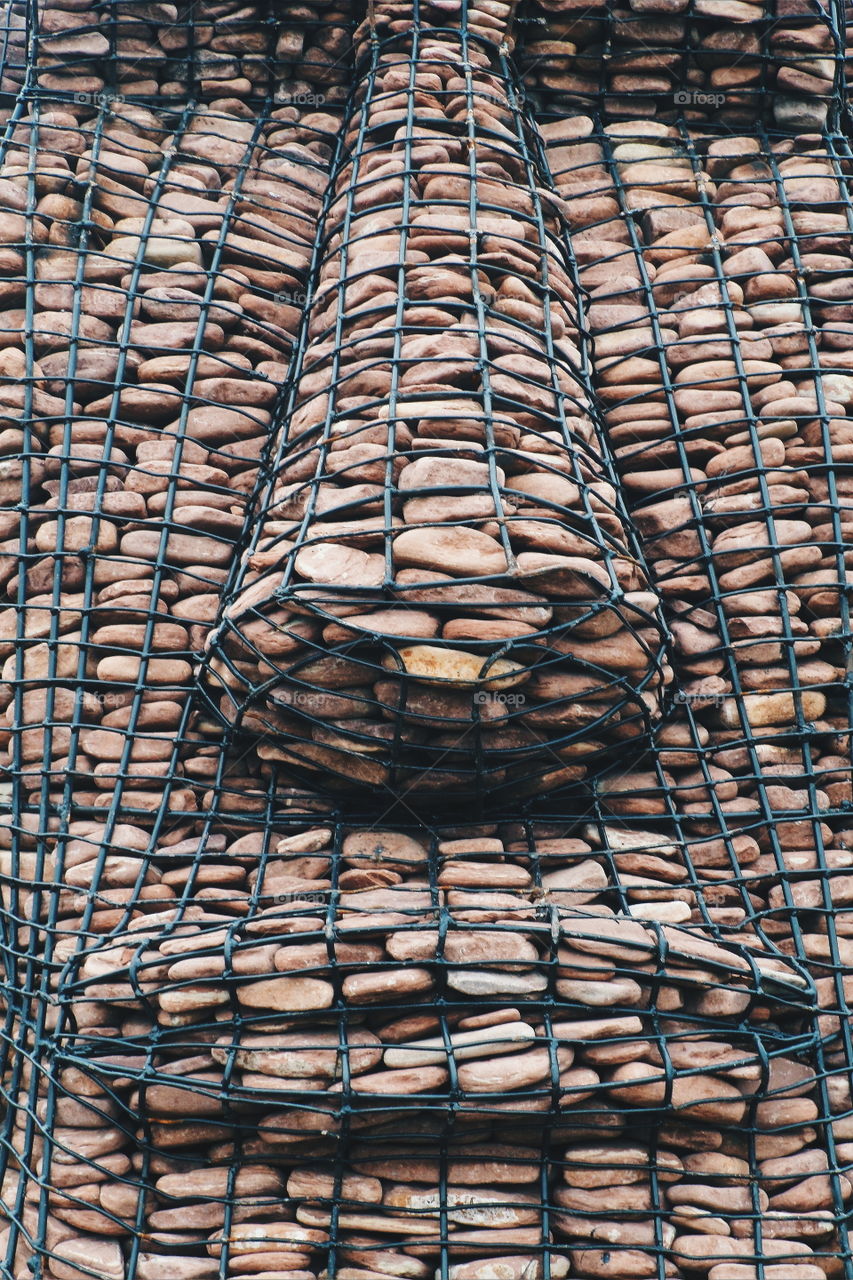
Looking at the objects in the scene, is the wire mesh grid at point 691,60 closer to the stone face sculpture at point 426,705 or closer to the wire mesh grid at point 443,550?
the stone face sculpture at point 426,705

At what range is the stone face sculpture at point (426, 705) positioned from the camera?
432cm

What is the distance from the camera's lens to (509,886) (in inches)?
185

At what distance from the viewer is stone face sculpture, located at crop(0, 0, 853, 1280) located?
4.32 metres

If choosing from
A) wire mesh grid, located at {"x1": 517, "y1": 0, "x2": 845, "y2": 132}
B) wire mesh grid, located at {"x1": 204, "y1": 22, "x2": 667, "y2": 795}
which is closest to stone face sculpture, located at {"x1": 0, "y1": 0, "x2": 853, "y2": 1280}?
wire mesh grid, located at {"x1": 204, "y1": 22, "x2": 667, "y2": 795}

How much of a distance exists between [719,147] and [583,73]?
1012mm

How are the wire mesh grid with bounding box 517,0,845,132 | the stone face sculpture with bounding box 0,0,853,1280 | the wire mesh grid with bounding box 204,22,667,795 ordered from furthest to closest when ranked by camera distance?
the wire mesh grid with bounding box 517,0,845,132
the wire mesh grid with bounding box 204,22,667,795
the stone face sculpture with bounding box 0,0,853,1280

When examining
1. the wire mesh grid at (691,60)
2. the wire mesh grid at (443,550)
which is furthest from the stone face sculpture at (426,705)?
the wire mesh grid at (691,60)

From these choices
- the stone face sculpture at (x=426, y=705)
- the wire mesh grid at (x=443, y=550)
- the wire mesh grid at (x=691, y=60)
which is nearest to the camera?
the stone face sculpture at (x=426, y=705)

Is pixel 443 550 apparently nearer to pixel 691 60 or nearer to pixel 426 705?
pixel 426 705

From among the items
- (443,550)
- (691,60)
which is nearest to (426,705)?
(443,550)

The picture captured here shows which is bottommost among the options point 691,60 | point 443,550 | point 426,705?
point 426,705

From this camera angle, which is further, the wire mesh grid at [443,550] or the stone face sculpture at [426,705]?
the wire mesh grid at [443,550]

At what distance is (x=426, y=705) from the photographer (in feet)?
15.5

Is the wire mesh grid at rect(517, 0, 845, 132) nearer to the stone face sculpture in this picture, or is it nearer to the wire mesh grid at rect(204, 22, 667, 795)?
the stone face sculpture
